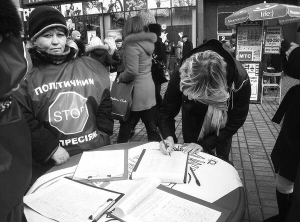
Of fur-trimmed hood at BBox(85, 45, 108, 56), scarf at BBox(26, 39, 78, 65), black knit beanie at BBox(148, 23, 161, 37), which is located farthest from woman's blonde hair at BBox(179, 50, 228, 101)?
fur-trimmed hood at BBox(85, 45, 108, 56)

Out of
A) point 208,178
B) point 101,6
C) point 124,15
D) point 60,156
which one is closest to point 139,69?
point 60,156

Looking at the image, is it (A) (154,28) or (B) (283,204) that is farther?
(A) (154,28)

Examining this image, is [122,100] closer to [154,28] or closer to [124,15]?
[154,28]

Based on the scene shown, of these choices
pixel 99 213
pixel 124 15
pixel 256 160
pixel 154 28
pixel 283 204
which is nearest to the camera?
pixel 99 213

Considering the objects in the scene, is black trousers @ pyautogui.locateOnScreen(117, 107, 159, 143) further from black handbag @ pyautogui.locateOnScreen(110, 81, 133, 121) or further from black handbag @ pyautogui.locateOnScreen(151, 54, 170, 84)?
black handbag @ pyautogui.locateOnScreen(151, 54, 170, 84)

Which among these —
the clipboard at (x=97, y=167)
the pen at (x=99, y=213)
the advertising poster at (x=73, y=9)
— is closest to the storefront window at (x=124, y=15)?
the advertising poster at (x=73, y=9)

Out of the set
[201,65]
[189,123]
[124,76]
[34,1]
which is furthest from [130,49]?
[34,1]

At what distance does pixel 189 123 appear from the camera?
2.35 meters

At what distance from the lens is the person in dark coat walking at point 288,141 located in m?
1.69

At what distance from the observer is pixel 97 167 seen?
5.32 ft

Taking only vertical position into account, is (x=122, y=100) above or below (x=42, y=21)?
below

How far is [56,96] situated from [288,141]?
150 centimetres

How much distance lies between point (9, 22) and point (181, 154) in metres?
1.25

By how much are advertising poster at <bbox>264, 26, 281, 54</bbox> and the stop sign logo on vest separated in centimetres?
683
